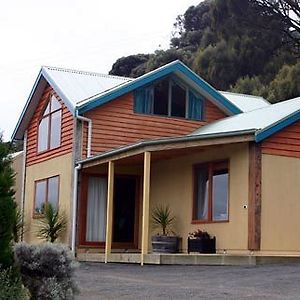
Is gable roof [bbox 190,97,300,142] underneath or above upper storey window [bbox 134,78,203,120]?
underneath

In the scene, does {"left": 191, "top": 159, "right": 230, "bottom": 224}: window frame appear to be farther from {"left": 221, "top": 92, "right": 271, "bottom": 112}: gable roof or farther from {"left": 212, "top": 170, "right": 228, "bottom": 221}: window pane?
{"left": 221, "top": 92, "right": 271, "bottom": 112}: gable roof

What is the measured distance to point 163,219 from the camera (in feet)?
58.5

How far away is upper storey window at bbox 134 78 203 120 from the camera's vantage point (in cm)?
2086

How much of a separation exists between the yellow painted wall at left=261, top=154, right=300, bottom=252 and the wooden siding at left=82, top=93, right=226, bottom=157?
240 inches

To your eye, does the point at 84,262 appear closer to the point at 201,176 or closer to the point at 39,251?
the point at 201,176

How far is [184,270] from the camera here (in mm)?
13406

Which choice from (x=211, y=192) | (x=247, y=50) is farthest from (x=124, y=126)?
(x=247, y=50)

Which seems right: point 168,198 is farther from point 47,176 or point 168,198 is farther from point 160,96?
point 47,176

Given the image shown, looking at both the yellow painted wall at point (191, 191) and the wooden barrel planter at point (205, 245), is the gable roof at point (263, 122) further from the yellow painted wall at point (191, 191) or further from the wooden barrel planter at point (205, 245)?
the wooden barrel planter at point (205, 245)

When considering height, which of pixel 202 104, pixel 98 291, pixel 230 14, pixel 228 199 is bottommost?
pixel 98 291

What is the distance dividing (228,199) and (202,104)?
6167mm

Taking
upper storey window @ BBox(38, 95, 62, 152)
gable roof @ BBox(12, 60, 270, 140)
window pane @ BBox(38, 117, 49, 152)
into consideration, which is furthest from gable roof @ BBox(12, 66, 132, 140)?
window pane @ BBox(38, 117, 49, 152)

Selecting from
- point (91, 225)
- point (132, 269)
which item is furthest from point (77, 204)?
point (132, 269)

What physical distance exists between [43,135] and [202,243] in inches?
344
